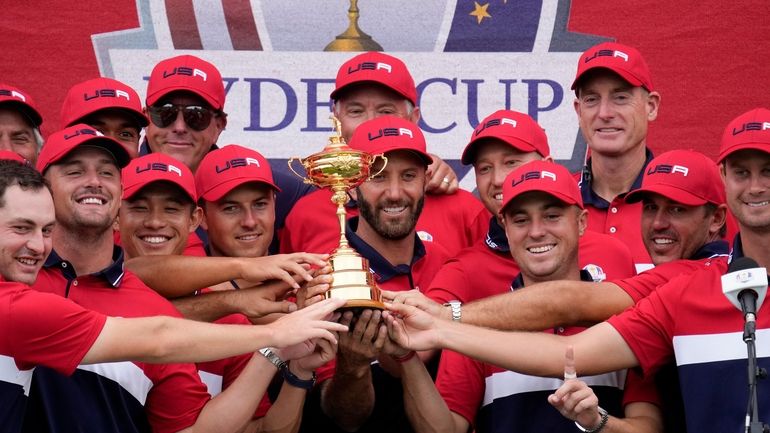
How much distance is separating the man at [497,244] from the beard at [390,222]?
23 cm

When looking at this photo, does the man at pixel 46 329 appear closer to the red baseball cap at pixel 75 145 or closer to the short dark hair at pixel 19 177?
the short dark hair at pixel 19 177

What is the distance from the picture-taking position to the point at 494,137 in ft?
22.5

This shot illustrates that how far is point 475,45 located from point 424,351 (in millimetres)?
2249

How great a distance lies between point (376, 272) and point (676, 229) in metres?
1.24

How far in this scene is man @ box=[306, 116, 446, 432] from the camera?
6117 millimetres

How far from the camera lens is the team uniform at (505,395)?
19.6 feet

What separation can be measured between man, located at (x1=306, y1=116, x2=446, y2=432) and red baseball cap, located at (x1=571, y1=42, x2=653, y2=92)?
1021 millimetres

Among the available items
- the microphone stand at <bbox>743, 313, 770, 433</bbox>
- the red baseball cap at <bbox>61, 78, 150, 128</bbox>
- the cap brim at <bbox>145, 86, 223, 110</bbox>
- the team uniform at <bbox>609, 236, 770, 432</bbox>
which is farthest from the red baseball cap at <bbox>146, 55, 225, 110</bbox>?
the microphone stand at <bbox>743, 313, 770, 433</bbox>

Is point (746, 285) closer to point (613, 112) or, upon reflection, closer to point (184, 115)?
point (613, 112)

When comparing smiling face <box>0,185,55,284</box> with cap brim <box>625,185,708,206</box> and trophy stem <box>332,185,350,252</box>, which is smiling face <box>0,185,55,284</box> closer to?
→ trophy stem <box>332,185,350,252</box>

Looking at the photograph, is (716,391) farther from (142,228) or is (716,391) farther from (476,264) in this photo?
(142,228)

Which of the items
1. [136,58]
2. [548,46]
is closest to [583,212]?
[548,46]

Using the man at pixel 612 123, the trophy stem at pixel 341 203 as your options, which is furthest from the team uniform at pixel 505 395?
the man at pixel 612 123

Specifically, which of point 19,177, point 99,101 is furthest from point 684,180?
point 19,177
